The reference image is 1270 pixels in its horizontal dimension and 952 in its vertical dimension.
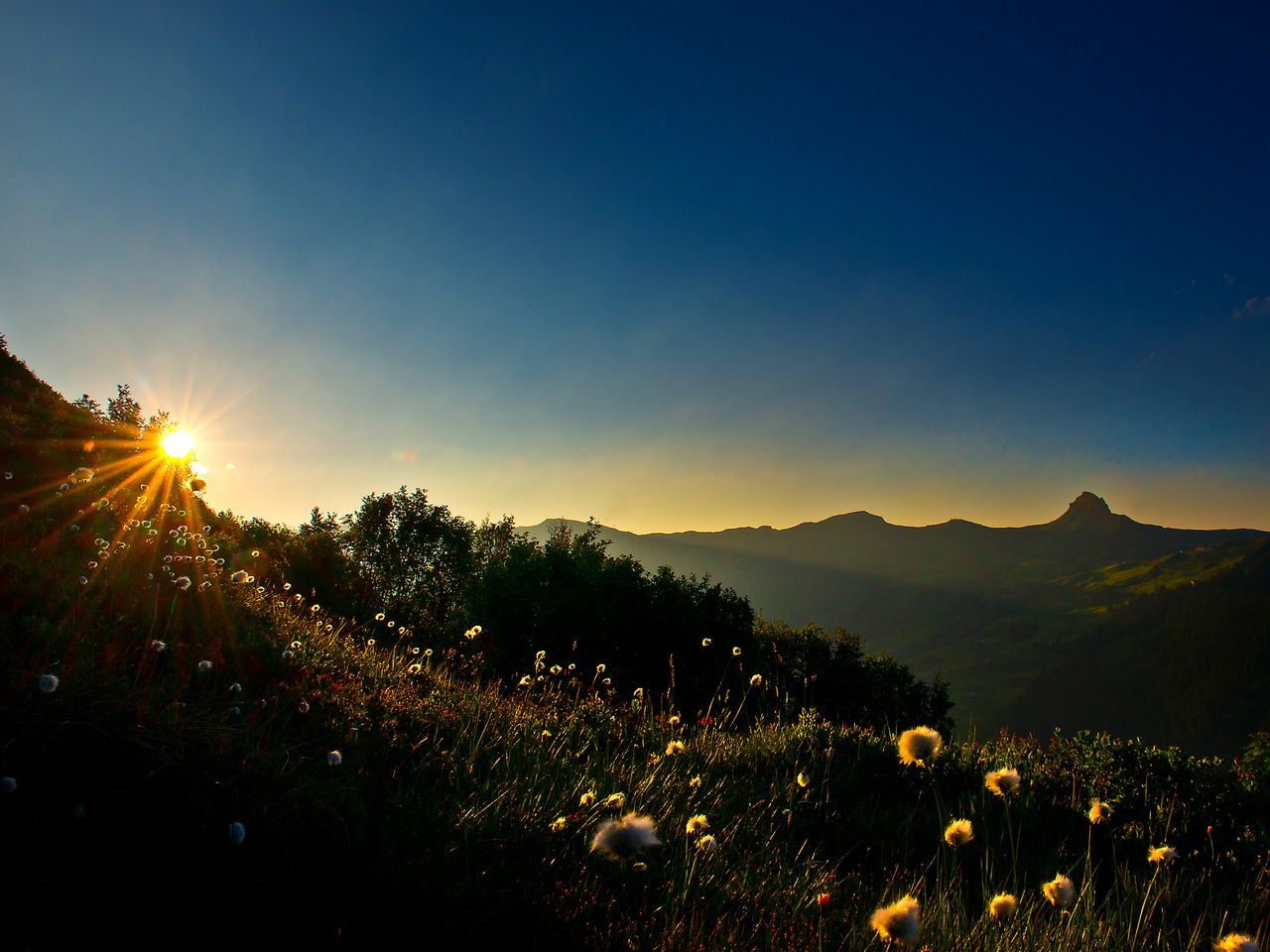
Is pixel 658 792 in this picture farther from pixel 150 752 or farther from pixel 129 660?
pixel 129 660

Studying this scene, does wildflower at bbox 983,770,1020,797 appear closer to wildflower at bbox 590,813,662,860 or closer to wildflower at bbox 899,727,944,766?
wildflower at bbox 899,727,944,766

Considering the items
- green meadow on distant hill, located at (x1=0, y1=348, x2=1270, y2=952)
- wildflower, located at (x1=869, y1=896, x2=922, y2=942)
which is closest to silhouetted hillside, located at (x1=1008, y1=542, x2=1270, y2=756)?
green meadow on distant hill, located at (x1=0, y1=348, x2=1270, y2=952)

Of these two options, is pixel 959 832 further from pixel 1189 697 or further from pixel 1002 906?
pixel 1189 697

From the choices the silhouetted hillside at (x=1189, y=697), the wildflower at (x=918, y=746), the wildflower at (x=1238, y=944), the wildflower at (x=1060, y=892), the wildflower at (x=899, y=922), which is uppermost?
the wildflower at (x=918, y=746)

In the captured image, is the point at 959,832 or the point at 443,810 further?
the point at 959,832

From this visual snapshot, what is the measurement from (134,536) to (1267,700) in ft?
807

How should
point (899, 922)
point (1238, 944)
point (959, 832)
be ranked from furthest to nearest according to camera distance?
point (959, 832), point (1238, 944), point (899, 922)

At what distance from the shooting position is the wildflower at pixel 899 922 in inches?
91.8

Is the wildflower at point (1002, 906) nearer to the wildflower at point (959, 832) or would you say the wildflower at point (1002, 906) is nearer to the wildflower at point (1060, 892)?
the wildflower at point (1060, 892)

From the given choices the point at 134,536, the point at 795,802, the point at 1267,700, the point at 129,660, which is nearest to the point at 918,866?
the point at 795,802

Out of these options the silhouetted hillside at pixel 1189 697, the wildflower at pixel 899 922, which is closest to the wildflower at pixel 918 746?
the wildflower at pixel 899 922

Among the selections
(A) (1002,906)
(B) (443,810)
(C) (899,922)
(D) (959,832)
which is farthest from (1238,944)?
(B) (443,810)

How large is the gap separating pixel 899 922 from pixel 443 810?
232cm

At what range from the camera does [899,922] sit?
237cm
